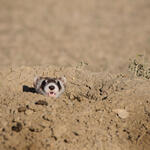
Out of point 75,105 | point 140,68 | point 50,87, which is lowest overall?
point 75,105

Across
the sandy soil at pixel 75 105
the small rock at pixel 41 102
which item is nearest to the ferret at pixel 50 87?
the sandy soil at pixel 75 105

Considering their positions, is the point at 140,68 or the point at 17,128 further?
the point at 140,68

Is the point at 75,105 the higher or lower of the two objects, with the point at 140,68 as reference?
lower

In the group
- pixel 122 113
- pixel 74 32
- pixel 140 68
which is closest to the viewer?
pixel 122 113

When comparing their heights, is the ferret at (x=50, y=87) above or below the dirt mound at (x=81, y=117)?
above

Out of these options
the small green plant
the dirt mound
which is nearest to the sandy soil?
the dirt mound

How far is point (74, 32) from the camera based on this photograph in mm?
13664

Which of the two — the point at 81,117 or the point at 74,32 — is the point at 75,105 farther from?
the point at 74,32

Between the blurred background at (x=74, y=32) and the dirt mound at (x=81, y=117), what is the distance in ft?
12.5

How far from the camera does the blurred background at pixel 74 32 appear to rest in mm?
11039

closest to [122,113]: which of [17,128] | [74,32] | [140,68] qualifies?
[17,128]

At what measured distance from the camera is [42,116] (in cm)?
454

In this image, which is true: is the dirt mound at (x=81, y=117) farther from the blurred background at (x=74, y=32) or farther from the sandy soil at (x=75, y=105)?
the blurred background at (x=74, y=32)

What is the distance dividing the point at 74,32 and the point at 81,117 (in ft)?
30.7
